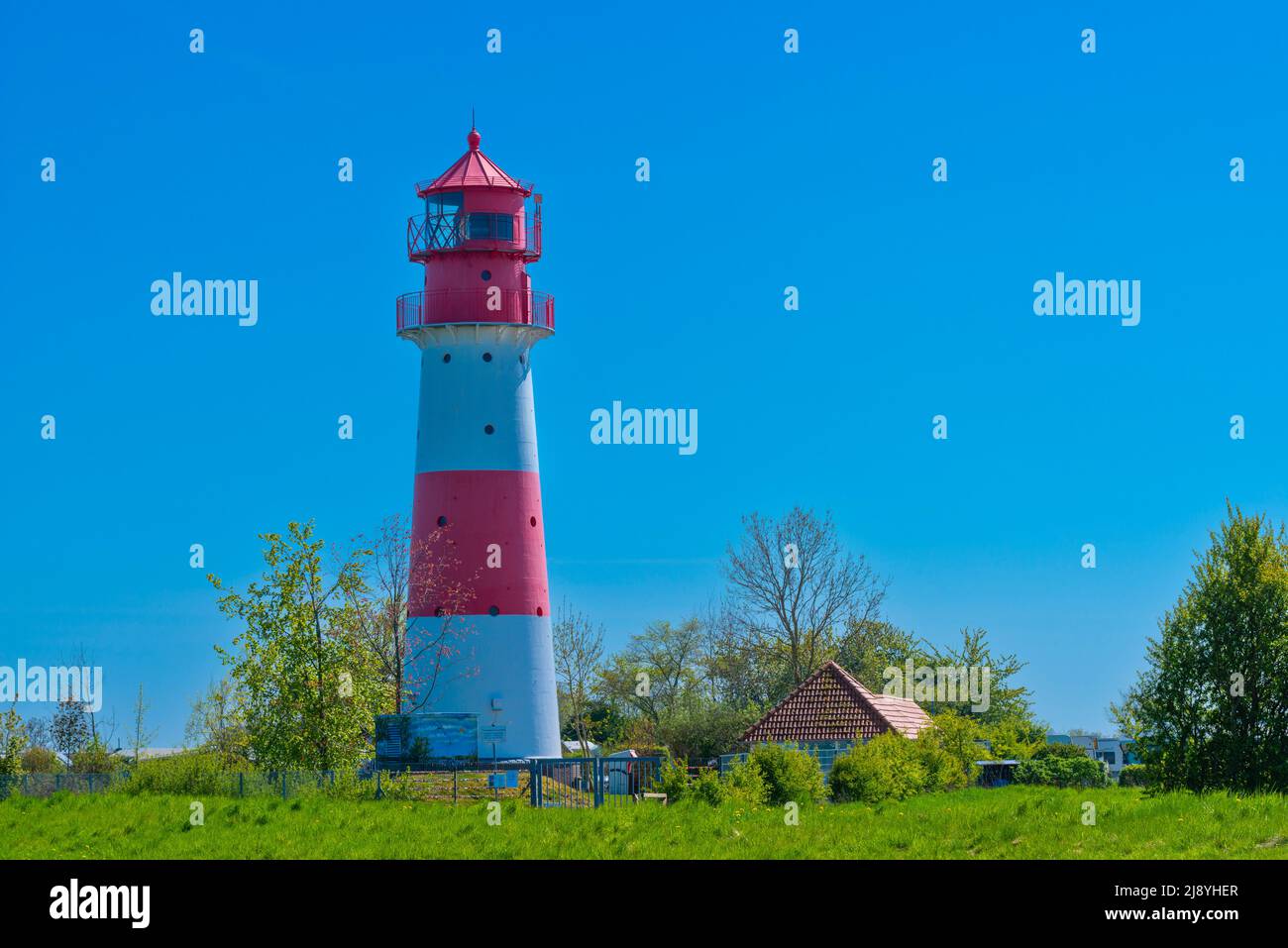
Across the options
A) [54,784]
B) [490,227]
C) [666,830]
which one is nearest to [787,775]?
[666,830]

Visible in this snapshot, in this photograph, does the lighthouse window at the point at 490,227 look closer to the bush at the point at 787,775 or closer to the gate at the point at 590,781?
the gate at the point at 590,781

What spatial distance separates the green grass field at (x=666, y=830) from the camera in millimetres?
32094

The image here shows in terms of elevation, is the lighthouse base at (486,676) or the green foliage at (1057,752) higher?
the lighthouse base at (486,676)

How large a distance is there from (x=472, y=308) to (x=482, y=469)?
506cm

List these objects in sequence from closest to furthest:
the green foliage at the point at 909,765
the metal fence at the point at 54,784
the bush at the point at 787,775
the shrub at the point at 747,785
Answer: the shrub at the point at 747,785 → the bush at the point at 787,775 → the green foliage at the point at 909,765 → the metal fence at the point at 54,784

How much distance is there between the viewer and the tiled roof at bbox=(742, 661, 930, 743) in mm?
52469

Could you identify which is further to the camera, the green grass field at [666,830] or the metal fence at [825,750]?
the metal fence at [825,750]

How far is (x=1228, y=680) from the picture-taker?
38188mm

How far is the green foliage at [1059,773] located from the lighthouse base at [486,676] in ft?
47.2

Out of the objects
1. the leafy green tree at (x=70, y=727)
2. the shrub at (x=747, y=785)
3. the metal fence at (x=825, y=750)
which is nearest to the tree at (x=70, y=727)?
the leafy green tree at (x=70, y=727)

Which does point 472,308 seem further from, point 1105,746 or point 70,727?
point 1105,746

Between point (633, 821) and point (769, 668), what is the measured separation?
40.8 m
